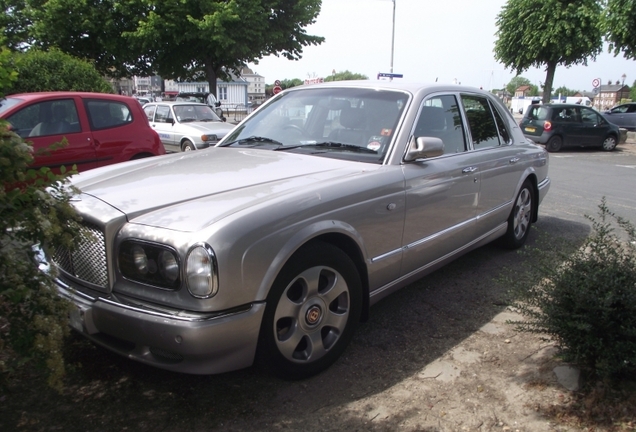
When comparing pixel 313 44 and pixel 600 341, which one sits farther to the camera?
pixel 313 44

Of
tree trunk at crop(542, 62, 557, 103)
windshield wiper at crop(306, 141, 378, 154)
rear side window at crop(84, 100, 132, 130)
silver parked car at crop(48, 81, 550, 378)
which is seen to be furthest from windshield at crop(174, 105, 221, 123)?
tree trunk at crop(542, 62, 557, 103)

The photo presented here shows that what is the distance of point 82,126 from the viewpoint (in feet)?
24.8

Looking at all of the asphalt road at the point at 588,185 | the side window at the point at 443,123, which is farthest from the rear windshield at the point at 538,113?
the side window at the point at 443,123

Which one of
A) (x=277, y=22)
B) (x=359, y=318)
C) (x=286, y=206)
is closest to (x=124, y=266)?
(x=286, y=206)

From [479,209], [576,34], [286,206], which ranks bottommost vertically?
[479,209]

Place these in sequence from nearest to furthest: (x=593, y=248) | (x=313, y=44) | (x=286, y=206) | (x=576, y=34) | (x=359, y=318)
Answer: (x=286, y=206)
(x=593, y=248)
(x=359, y=318)
(x=576, y=34)
(x=313, y=44)

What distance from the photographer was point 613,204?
8383 mm

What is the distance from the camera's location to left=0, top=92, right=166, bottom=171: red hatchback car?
703cm

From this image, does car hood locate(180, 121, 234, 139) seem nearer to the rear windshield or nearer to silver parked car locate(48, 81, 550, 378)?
silver parked car locate(48, 81, 550, 378)

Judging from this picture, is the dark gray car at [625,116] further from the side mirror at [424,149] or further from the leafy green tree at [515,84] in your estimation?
the leafy green tree at [515,84]

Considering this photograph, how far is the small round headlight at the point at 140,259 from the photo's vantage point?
2.57 m

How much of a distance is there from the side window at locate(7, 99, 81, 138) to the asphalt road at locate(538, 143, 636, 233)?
673cm

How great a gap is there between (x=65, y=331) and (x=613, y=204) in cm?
840

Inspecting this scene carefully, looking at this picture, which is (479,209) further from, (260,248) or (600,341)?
(260,248)
